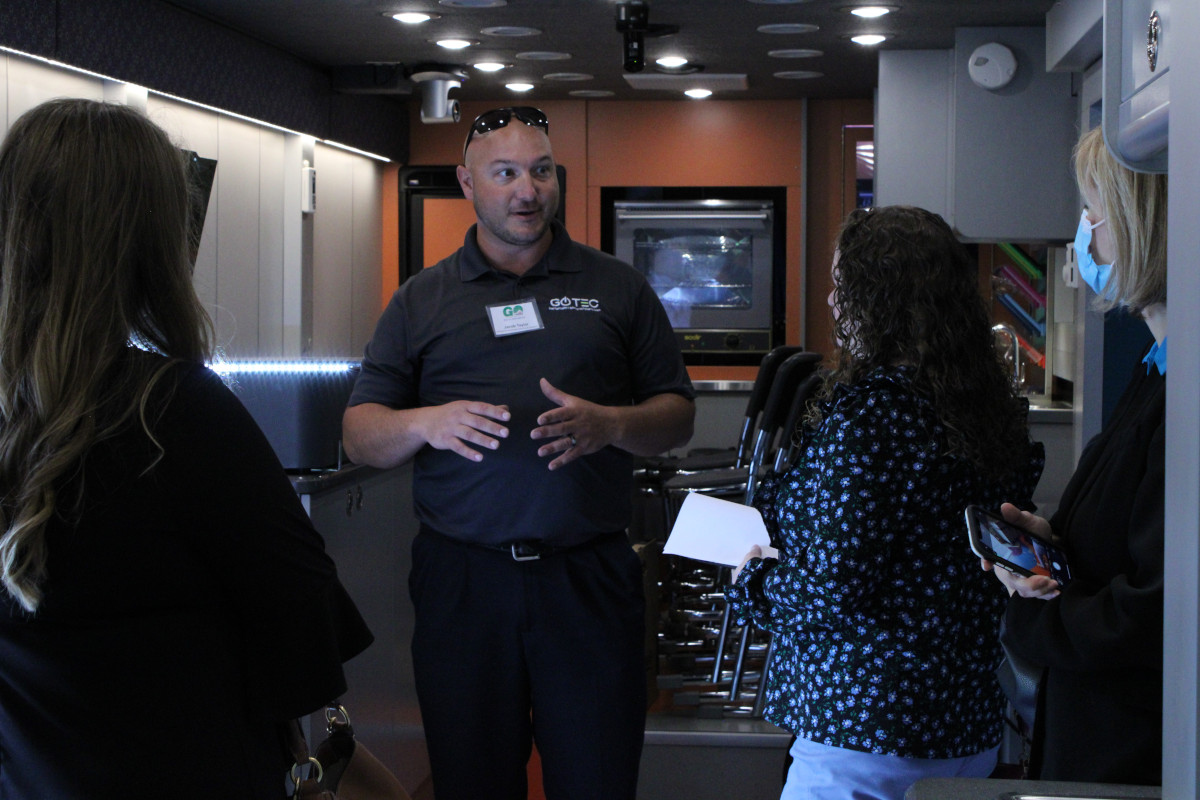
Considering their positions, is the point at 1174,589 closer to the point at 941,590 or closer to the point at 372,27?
the point at 941,590

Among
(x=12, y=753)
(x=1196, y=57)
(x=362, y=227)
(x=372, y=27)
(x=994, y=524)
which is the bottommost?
(x=12, y=753)

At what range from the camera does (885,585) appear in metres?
1.57

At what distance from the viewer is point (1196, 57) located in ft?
2.15

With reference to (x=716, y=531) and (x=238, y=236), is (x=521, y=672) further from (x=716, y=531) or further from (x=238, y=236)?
(x=238, y=236)

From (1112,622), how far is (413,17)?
162 inches

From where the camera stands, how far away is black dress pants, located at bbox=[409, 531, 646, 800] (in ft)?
7.01

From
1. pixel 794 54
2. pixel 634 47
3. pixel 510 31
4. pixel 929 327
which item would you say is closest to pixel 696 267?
pixel 794 54

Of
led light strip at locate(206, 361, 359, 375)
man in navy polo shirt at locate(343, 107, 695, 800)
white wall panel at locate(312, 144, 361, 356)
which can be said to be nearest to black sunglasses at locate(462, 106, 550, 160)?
man in navy polo shirt at locate(343, 107, 695, 800)

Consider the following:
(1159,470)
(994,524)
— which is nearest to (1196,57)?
(1159,470)

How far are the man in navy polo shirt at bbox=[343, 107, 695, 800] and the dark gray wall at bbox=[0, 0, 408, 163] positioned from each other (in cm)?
226

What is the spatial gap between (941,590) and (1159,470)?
44 cm

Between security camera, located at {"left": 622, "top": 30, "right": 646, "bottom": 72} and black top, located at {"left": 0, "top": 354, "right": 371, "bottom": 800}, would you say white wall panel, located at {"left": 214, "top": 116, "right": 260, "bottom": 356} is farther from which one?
black top, located at {"left": 0, "top": 354, "right": 371, "bottom": 800}

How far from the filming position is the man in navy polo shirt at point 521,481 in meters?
2.13

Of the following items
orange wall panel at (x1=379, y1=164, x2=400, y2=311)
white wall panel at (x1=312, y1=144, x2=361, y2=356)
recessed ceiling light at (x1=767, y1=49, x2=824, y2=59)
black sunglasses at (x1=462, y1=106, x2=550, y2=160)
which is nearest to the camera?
black sunglasses at (x1=462, y1=106, x2=550, y2=160)
